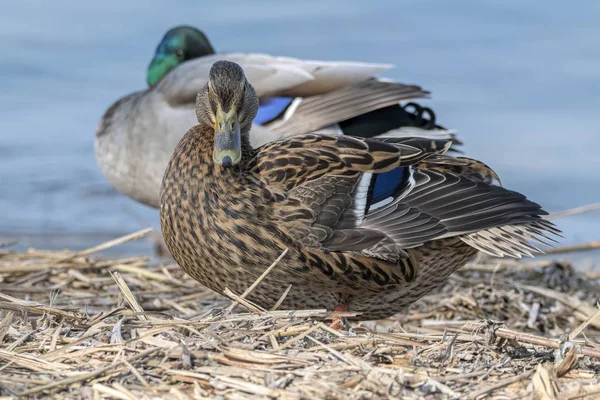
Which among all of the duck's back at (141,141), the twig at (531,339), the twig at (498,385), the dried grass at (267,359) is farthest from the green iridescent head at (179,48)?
the twig at (498,385)

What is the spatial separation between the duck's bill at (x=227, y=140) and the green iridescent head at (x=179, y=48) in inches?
212

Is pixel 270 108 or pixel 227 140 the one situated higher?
pixel 227 140

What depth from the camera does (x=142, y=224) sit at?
9.12 meters

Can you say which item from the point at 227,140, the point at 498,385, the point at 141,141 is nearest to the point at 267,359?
the point at 498,385

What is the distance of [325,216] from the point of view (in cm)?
390

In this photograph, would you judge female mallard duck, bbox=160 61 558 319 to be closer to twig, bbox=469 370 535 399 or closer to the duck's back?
twig, bbox=469 370 535 399

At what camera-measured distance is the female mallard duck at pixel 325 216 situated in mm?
3857

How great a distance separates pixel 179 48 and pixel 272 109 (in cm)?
250

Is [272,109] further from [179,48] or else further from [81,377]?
[81,377]

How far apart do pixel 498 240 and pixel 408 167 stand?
44cm

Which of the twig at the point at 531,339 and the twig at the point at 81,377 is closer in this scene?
the twig at the point at 81,377

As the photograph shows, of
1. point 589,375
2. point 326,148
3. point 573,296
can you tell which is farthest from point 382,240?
point 573,296

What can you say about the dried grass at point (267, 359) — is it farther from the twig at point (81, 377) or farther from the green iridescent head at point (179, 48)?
the green iridescent head at point (179, 48)

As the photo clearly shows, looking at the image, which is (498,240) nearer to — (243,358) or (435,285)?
(435,285)
